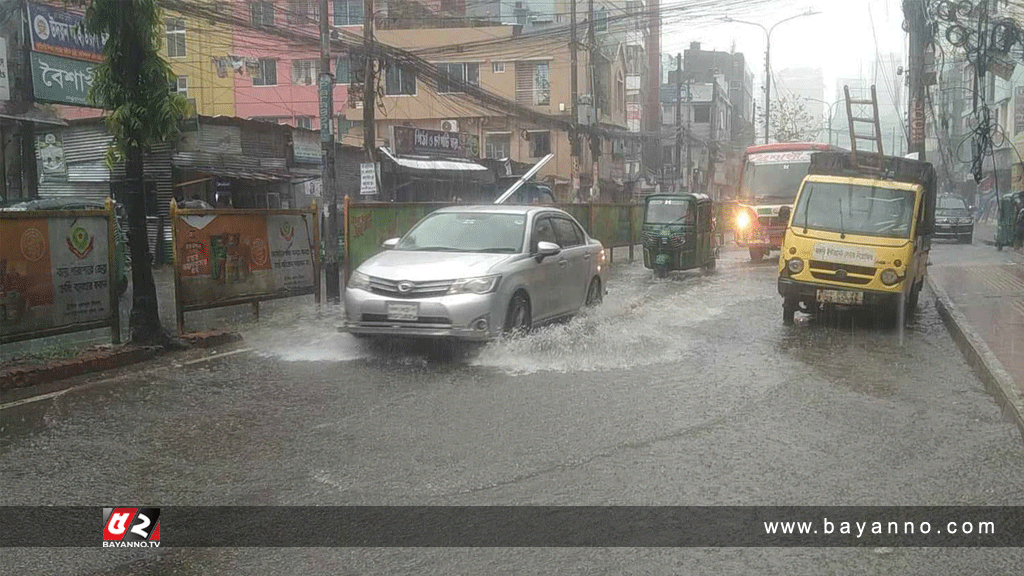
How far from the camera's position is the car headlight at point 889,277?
11.8 m

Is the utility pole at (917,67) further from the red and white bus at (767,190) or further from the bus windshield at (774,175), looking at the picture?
the bus windshield at (774,175)

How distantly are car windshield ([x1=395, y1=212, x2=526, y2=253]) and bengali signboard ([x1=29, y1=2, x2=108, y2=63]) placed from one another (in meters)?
10.4

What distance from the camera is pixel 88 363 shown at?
350 inches

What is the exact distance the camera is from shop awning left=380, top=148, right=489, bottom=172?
1163 inches

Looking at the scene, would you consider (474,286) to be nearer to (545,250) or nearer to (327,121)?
(545,250)

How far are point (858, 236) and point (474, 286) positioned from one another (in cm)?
587

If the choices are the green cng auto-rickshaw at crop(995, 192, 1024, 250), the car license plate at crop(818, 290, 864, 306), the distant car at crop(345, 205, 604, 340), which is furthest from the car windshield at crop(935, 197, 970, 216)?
the distant car at crop(345, 205, 604, 340)

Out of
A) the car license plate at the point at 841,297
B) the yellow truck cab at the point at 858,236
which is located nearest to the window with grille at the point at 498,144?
the yellow truck cab at the point at 858,236

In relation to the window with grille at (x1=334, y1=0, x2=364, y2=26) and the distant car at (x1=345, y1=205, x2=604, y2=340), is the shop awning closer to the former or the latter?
the window with grille at (x1=334, y1=0, x2=364, y2=26)

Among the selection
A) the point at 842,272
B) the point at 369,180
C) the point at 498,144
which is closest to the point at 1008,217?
the point at 842,272

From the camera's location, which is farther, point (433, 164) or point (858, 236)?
point (433, 164)

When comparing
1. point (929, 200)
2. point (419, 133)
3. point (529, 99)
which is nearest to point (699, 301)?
point (929, 200)

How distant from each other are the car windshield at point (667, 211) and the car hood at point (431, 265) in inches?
454

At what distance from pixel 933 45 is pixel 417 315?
15.4 m
